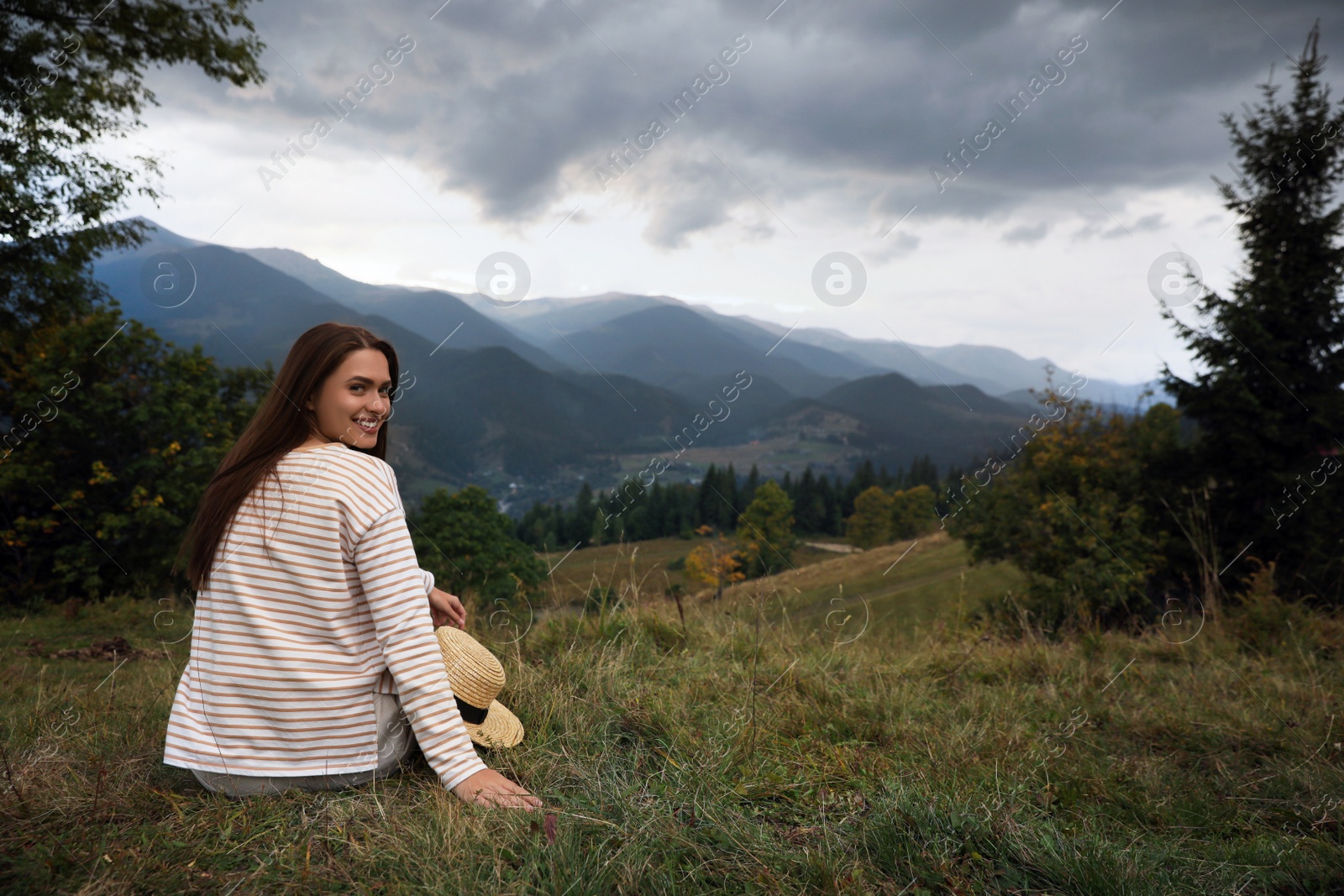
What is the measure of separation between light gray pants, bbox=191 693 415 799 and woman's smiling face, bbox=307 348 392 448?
0.88 meters

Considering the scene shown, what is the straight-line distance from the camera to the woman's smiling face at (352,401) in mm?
2375

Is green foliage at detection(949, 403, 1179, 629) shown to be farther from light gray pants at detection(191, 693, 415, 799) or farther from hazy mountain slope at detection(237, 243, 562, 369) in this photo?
light gray pants at detection(191, 693, 415, 799)

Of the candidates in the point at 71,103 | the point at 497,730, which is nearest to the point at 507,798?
the point at 497,730

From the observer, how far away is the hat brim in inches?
103

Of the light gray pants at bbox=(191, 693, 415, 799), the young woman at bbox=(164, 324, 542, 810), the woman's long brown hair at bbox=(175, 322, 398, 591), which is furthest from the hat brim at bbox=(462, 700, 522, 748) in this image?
the woman's long brown hair at bbox=(175, 322, 398, 591)

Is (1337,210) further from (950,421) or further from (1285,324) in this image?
(950,421)

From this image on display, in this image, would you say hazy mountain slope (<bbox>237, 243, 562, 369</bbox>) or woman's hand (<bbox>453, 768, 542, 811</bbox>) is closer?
woman's hand (<bbox>453, 768, 542, 811</bbox>)

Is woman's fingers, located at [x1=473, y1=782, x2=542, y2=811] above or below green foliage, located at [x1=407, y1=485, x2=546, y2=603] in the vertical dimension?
above

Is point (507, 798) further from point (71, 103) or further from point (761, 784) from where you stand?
point (71, 103)

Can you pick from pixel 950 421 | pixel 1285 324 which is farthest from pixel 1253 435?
pixel 950 421

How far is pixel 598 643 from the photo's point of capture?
414cm

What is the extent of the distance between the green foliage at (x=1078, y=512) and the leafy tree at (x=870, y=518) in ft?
87.3

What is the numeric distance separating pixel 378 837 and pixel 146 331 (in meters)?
13.9

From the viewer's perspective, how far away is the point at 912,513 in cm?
5622
